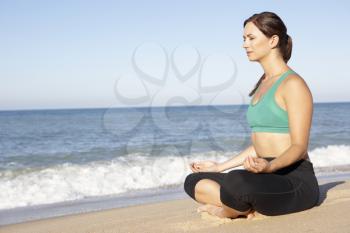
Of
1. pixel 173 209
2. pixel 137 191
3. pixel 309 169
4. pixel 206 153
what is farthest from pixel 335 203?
pixel 206 153

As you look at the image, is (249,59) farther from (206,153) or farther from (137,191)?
(206,153)

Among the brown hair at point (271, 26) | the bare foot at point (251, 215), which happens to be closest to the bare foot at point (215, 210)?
the bare foot at point (251, 215)

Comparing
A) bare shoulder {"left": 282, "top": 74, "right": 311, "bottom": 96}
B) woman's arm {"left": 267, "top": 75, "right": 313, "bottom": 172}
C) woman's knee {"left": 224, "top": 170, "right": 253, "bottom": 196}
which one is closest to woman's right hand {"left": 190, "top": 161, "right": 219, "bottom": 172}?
woman's knee {"left": 224, "top": 170, "right": 253, "bottom": 196}

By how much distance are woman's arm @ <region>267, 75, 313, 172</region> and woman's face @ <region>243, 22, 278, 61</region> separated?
41 centimetres

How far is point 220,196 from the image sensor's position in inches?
138

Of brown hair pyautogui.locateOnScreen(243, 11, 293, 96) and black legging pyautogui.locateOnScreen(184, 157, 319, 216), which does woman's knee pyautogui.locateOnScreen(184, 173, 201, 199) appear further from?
brown hair pyautogui.locateOnScreen(243, 11, 293, 96)

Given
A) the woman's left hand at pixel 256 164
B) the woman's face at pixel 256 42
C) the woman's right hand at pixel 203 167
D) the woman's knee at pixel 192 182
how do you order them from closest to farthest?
the woman's left hand at pixel 256 164, the woman's face at pixel 256 42, the woman's knee at pixel 192 182, the woman's right hand at pixel 203 167

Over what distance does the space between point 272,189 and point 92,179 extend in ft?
27.7

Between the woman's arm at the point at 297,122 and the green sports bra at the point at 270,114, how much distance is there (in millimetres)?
135

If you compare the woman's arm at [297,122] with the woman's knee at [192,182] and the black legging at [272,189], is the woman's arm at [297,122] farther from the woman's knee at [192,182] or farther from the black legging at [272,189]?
the woman's knee at [192,182]

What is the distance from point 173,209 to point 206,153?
37.3 ft

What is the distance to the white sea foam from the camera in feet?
30.7

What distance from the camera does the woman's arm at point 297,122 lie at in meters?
3.25

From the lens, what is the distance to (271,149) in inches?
140
